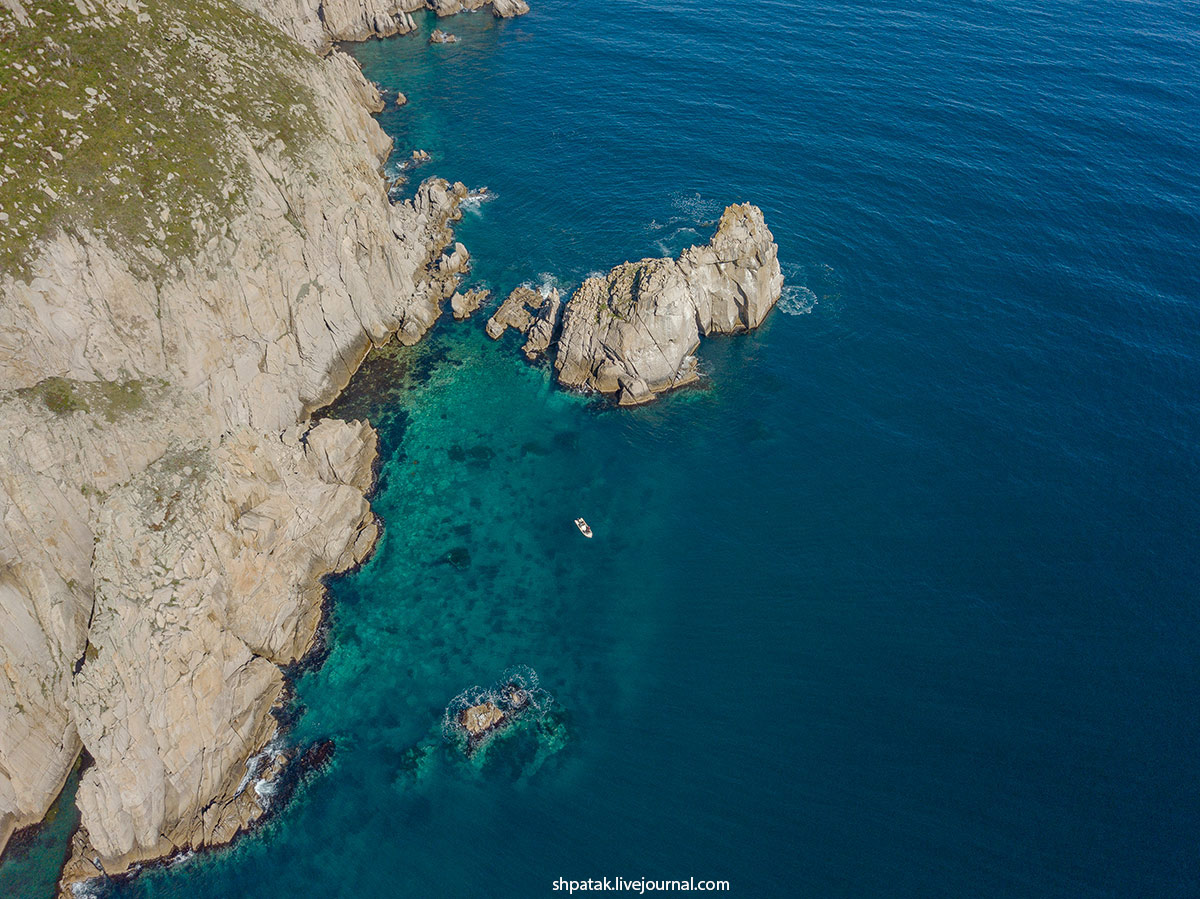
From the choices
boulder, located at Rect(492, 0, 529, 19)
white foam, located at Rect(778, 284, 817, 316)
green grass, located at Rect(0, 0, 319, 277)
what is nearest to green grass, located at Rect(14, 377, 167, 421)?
green grass, located at Rect(0, 0, 319, 277)

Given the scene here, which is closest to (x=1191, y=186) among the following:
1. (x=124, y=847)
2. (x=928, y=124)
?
(x=928, y=124)

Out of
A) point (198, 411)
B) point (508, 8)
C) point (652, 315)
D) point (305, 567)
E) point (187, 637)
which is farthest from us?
→ point (508, 8)

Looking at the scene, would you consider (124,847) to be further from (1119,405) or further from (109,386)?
(1119,405)

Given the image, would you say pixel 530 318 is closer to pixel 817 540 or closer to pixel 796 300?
pixel 796 300

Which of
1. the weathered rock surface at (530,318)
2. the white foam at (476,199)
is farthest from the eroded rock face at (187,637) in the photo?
the white foam at (476,199)

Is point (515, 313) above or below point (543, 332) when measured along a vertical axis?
above

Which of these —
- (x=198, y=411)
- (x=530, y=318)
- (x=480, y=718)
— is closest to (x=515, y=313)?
(x=530, y=318)

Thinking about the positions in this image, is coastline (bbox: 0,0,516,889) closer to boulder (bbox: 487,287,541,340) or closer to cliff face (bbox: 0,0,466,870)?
cliff face (bbox: 0,0,466,870)
